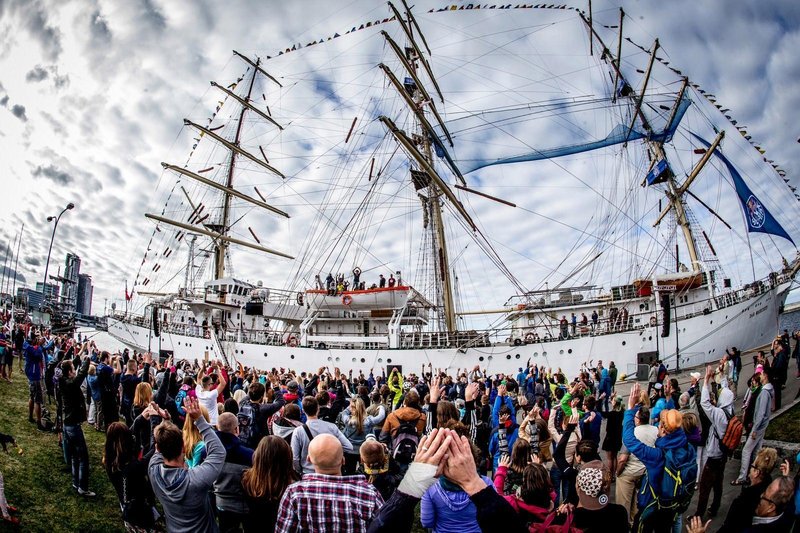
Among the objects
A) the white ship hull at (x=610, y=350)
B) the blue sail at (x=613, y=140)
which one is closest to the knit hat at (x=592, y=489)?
the white ship hull at (x=610, y=350)

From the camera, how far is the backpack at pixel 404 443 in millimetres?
4977

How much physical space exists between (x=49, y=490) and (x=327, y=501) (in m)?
5.78

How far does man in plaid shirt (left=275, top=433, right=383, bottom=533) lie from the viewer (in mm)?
2654

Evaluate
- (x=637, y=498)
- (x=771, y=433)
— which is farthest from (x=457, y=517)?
(x=771, y=433)

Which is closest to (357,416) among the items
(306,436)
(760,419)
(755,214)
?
(306,436)

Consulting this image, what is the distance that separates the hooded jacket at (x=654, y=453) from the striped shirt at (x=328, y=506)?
3313 millimetres

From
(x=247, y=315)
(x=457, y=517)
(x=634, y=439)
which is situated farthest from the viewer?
(x=247, y=315)

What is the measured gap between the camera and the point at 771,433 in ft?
26.7

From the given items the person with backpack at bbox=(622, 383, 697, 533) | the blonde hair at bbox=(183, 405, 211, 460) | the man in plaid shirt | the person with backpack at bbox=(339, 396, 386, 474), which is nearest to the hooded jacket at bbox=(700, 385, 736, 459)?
the person with backpack at bbox=(622, 383, 697, 533)

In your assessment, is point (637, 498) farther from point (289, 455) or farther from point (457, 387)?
point (457, 387)

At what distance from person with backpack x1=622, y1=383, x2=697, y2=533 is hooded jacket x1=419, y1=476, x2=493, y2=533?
2.80m

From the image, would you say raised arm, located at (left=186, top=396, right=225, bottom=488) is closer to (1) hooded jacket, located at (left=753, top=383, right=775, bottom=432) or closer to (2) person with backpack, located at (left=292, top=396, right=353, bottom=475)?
(2) person with backpack, located at (left=292, top=396, right=353, bottom=475)

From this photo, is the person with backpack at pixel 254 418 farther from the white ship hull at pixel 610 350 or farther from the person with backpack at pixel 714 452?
the white ship hull at pixel 610 350

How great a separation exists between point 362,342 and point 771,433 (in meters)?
22.8
